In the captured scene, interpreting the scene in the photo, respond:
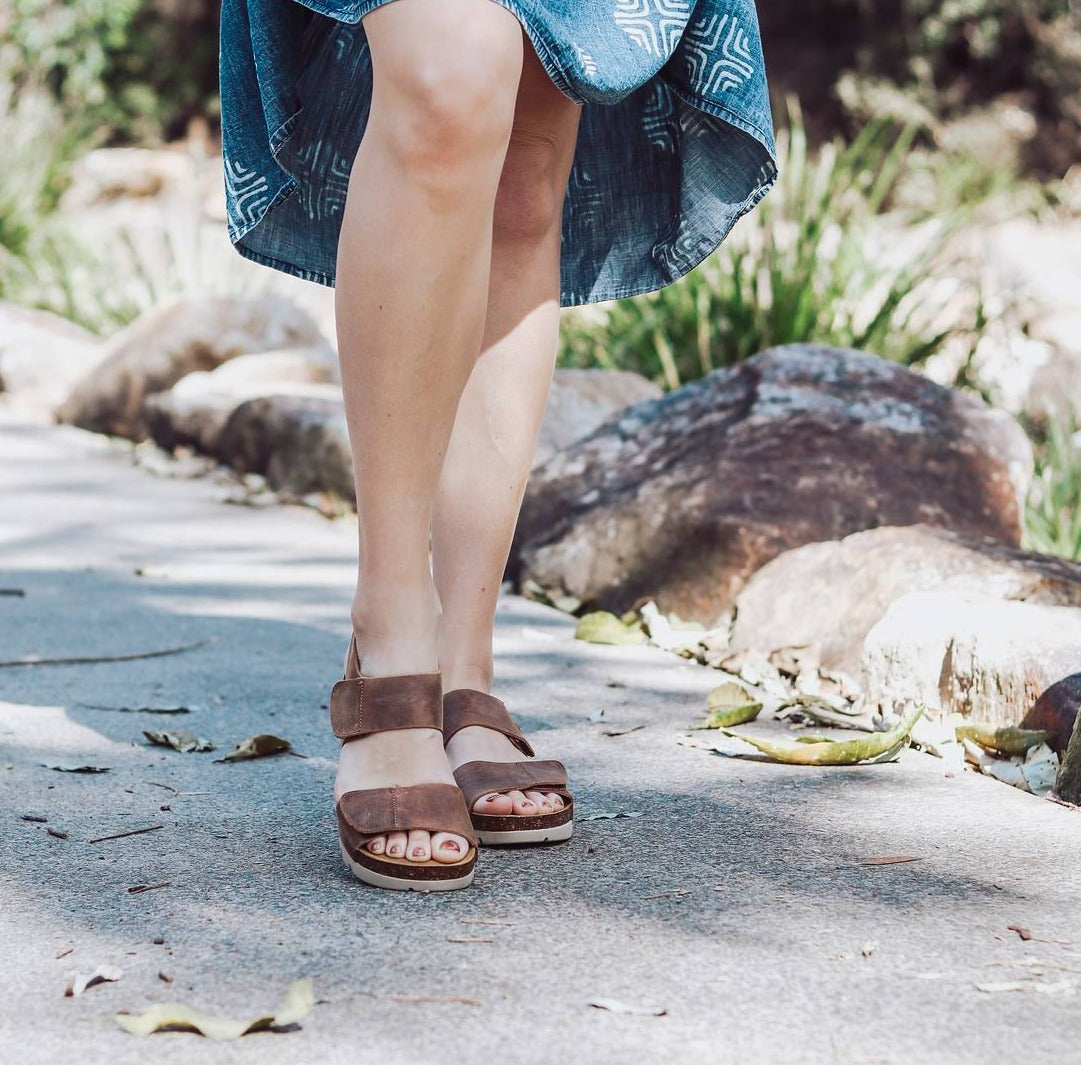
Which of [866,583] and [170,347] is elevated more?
[170,347]

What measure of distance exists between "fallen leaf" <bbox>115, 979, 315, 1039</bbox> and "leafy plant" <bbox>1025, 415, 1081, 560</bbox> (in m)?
2.72

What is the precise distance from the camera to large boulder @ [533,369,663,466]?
388 cm

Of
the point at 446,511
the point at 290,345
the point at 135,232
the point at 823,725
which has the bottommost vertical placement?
the point at 823,725

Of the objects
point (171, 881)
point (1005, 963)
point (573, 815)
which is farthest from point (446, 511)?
point (1005, 963)

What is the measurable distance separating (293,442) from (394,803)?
10.1 feet

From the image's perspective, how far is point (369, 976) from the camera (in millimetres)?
1090

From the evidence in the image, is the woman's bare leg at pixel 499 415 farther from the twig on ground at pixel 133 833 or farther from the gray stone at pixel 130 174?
the gray stone at pixel 130 174

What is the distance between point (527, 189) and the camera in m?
1.60

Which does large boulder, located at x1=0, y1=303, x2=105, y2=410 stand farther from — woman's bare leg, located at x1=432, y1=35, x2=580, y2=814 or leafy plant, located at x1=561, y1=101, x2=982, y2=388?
woman's bare leg, located at x1=432, y1=35, x2=580, y2=814

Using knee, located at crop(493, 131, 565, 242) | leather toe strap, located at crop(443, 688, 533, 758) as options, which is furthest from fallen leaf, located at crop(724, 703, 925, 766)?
knee, located at crop(493, 131, 565, 242)

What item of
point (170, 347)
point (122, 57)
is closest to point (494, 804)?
point (170, 347)

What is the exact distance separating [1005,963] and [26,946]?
798 millimetres

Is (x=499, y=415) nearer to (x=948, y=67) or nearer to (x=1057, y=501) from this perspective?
(x=1057, y=501)

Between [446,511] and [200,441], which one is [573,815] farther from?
[200,441]
